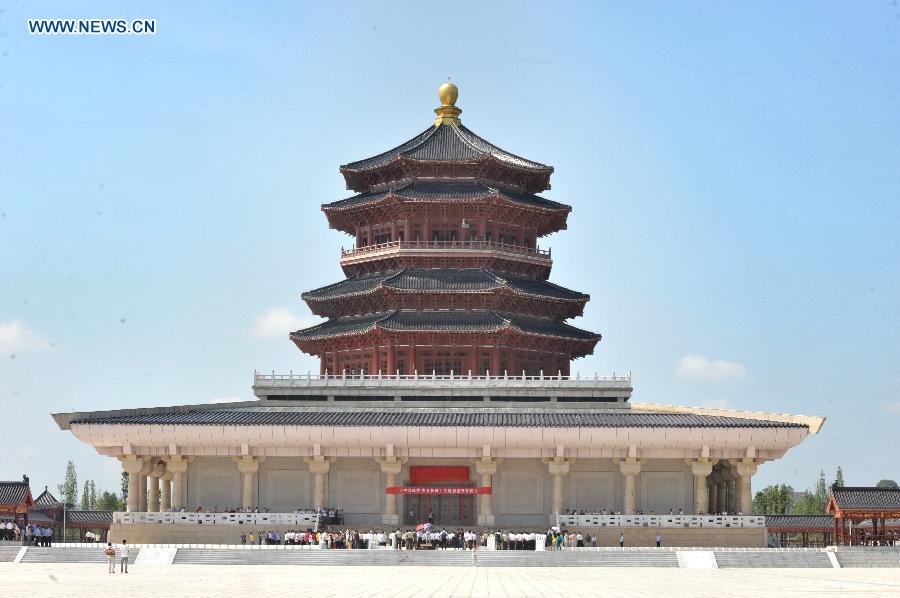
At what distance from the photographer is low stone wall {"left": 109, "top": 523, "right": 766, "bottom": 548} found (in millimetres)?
72188

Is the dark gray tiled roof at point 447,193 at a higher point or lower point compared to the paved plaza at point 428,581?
higher

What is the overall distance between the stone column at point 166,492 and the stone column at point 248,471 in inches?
179

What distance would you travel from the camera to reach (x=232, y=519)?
72.7 meters

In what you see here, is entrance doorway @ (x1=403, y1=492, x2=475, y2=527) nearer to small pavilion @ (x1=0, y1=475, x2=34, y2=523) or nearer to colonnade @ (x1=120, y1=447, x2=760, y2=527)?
colonnade @ (x1=120, y1=447, x2=760, y2=527)

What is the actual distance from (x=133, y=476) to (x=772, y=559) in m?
34.4

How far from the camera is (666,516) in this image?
2889 inches

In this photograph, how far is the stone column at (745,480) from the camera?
75.6 m

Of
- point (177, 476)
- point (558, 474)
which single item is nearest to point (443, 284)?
point (558, 474)

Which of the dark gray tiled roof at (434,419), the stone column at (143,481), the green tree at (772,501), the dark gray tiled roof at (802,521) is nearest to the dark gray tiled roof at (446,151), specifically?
the dark gray tiled roof at (434,419)

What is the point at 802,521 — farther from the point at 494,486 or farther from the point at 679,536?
the point at 494,486

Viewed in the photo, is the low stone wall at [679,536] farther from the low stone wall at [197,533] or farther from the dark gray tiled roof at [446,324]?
the low stone wall at [197,533]

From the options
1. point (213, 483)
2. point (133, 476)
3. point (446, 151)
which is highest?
point (446, 151)

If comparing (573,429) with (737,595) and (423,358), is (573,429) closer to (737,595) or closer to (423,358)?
(423,358)

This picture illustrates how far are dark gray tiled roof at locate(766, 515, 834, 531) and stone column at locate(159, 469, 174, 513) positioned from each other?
44.2 meters
